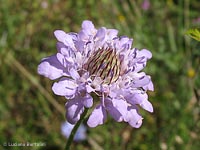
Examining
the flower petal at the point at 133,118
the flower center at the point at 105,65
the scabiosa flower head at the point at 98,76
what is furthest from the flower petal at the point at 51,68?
the flower petal at the point at 133,118

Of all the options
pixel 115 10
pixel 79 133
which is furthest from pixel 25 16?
pixel 79 133

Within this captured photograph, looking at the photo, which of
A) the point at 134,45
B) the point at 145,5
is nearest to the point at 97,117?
the point at 134,45

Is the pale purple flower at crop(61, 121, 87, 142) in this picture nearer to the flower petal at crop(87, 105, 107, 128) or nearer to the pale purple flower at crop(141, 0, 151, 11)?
the pale purple flower at crop(141, 0, 151, 11)

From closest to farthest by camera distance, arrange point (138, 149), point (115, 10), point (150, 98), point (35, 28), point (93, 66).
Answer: point (93, 66), point (138, 149), point (150, 98), point (35, 28), point (115, 10)

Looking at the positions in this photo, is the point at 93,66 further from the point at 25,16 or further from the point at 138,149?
the point at 25,16

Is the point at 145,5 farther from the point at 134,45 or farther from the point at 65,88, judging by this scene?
the point at 65,88

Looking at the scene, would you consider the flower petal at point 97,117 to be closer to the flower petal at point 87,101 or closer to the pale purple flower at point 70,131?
the flower petal at point 87,101
